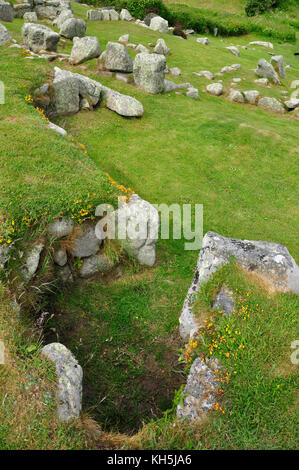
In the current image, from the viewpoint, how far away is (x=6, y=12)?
30.2 metres

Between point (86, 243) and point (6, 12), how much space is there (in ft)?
93.3

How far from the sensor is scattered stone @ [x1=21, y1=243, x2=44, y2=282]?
9359 mm

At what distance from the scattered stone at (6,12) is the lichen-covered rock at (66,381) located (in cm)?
3205

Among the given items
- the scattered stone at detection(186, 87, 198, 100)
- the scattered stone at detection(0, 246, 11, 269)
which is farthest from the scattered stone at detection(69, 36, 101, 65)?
the scattered stone at detection(0, 246, 11, 269)

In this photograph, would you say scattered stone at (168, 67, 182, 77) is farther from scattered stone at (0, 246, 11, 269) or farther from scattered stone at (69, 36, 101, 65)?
scattered stone at (0, 246, 11, 269)

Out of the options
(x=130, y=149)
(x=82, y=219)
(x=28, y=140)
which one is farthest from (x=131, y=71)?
(x=82, y=219)

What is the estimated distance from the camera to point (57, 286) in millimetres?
10383

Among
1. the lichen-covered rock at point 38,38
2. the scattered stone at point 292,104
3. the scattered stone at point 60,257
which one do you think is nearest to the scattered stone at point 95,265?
the scattered stone at point 60,257

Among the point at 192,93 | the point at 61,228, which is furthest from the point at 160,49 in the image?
Answer: the point at 61,228

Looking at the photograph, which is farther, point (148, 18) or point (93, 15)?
point (148, 18)

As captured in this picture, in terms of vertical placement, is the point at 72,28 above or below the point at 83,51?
above

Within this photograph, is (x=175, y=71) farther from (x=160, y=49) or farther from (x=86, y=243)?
(x=86, y=243)

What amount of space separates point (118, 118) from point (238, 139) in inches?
256
